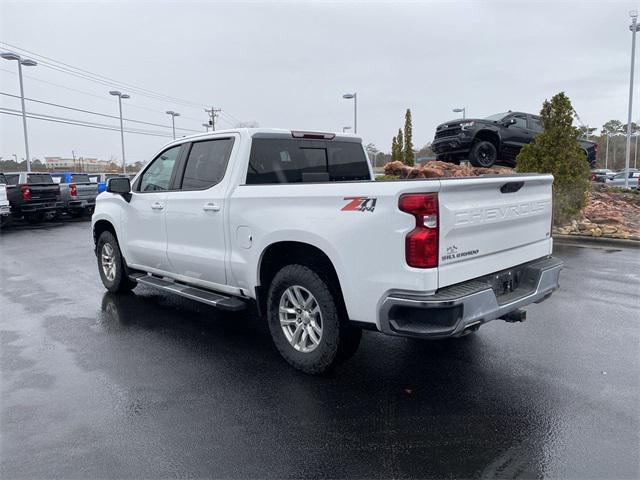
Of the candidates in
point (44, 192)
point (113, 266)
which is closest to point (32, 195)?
point (44, 192)

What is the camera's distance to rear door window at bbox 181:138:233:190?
4891 mm

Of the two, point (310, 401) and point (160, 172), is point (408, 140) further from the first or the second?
point (310, 401)

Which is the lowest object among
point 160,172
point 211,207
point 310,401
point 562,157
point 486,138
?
point 310,401

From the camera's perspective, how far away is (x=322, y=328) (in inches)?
154

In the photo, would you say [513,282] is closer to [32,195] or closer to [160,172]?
[160,172]

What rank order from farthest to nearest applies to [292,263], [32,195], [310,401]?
1. [32,195]
2. [292,263]
3. [310,401]

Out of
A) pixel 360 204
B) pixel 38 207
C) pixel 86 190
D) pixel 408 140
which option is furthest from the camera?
pixel 408 140

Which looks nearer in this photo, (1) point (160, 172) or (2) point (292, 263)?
(2) point (292, 263)

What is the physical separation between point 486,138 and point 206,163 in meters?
11.3

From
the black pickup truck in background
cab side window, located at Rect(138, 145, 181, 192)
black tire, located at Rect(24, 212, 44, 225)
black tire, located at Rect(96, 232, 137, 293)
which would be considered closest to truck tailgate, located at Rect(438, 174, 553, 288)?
cab side window, located at Rect(138, 145, 181, 192)

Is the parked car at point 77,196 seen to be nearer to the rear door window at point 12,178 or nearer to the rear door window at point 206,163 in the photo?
the rear door window at point 12,178

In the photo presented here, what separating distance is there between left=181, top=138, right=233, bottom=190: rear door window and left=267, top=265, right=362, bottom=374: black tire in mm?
1352

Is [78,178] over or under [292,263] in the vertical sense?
over

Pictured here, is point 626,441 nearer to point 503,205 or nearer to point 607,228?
point 503,205
